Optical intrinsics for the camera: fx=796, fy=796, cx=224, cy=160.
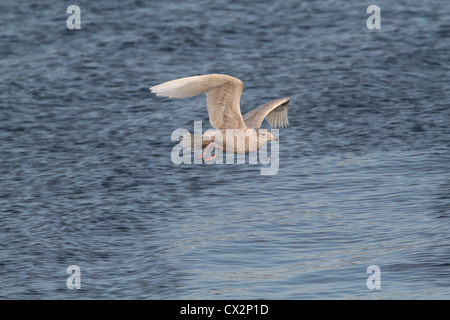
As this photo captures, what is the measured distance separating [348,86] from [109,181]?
7.41m

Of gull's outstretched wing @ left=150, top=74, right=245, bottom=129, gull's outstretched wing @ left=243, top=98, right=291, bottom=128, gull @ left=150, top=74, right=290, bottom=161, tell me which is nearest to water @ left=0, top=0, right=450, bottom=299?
gull's outstretched wing @ left=243, top=98, right=291, bottom=128

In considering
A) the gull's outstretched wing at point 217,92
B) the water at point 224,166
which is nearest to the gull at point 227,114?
the gull's outstretched wing at point 217,92

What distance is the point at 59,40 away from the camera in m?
24.0

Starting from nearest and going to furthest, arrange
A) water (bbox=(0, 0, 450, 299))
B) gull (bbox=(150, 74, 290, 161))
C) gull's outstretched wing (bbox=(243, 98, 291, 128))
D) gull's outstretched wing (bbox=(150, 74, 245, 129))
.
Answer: gull's outstretched wing (bbox=(150, 74, 245, 129)) < gull (bbox=(150, 74, 290, 161)) < water (bbox=(0, 0, 450, 299)) < gull's outstretched wing (bbox=(243, 98, 291, 128))

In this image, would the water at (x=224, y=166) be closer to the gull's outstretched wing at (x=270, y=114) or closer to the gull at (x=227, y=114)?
the gull's outstretched wing at (x=270, y=114)

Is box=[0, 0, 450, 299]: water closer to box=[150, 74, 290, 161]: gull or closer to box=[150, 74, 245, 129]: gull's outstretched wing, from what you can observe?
box=[150, 74, 290, 161]: gull

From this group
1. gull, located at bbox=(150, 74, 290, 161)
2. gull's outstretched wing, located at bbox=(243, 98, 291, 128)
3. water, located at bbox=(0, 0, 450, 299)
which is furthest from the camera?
gull's outstretched wing, located at bbox=(243, 98, 291, 128)

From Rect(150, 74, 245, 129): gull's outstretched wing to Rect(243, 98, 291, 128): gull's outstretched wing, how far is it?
2.07 ft

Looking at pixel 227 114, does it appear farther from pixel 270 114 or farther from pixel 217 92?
pixel 270 114

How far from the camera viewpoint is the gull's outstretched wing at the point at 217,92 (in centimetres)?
1077

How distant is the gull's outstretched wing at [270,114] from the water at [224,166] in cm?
168

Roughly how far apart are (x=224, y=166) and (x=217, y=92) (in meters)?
5.51

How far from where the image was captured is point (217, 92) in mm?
11938

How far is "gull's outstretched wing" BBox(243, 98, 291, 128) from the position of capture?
13109mm
